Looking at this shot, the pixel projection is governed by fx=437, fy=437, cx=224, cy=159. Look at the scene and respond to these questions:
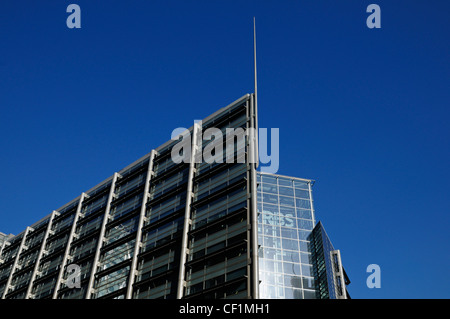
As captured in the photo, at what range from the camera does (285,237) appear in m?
59.7

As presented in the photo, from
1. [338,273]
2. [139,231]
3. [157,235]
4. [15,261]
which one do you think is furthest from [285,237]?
[15,261]

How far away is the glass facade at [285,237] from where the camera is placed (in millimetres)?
53938

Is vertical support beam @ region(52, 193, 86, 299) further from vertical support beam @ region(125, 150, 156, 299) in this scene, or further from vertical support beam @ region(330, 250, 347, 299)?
vertical support beam @ region(330, 250, 347, 299)

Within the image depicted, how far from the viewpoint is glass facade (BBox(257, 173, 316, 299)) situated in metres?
A: 53.9

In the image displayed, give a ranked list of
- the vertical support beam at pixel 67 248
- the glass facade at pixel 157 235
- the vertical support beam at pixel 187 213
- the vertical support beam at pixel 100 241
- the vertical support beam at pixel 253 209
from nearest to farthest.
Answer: the vertical support beam at pixel 253 209 < the glass facade at pixel 157 235 < the vertical support beam at pixel 187 213 < the vertical support beam at pixel 100 241 < the vertical support beam at pixel 67 248

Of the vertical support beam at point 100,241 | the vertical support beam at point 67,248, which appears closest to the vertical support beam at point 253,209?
the vertical support beam at point 100,241

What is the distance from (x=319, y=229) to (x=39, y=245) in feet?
158

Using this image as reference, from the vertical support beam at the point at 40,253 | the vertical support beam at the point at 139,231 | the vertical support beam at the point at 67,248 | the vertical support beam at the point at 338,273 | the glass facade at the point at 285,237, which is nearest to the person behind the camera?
the vertical support beam at the point at 139,231

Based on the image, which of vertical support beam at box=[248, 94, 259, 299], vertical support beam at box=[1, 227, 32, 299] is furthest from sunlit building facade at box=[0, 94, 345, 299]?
vertical support beam at box=[1, 227, 32, 299]

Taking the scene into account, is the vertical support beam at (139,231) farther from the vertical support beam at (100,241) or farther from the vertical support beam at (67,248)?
the vertical support beam at (67,248)

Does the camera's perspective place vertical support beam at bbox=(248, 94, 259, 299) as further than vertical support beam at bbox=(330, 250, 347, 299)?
No

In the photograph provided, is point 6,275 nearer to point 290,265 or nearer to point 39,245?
point 39,245

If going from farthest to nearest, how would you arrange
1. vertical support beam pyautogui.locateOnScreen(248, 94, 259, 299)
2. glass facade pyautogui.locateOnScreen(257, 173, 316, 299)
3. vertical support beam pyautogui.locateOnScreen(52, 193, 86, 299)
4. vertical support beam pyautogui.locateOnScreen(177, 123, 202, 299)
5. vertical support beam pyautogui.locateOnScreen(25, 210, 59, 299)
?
vertical support beam pyautogui.locateOnScreen(25, 210, 59, 299), vertical support beam pyautogui.locateOnScreen(52, 193, 86, 299), glass facade pyautogui.locateOnScreen(257, 173, 316, 299), vertical support beam pyautogui.locateOnScreen(177, 123, 202, 299), vertical support beam pyautogui.locateOnScreen(248, 94, 259, 299)

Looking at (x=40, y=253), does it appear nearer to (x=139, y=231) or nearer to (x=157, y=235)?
(x=139, y=231)
